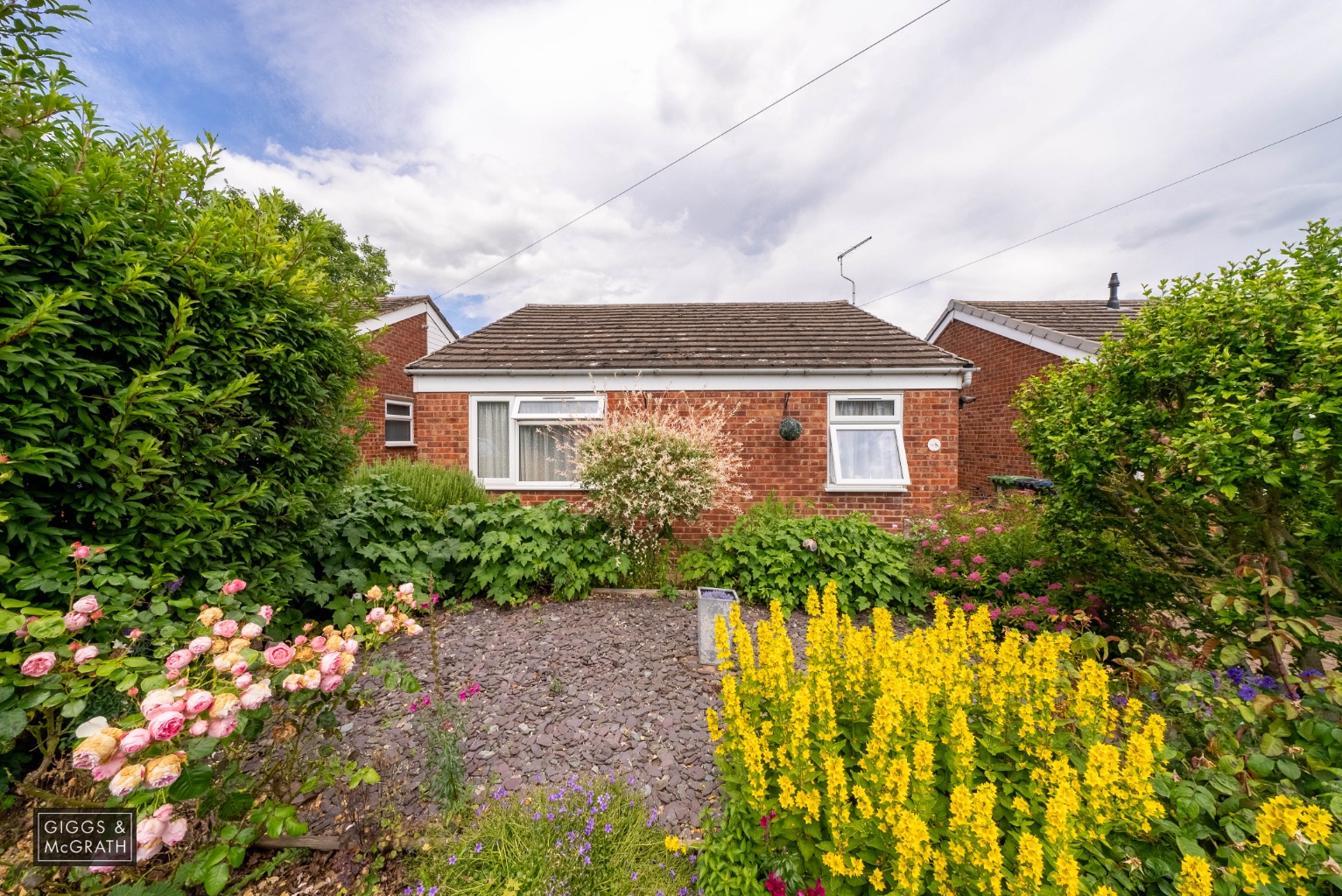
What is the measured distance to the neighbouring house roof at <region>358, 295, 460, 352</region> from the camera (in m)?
10.7

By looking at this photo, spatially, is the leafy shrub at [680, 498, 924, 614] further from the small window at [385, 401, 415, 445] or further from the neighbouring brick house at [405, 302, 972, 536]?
the small window at [385, 401, 415, 445]

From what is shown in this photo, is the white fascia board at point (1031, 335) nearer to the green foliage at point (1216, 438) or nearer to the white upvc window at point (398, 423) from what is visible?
the green foliage at point (1216, 438)

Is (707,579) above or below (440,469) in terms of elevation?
below

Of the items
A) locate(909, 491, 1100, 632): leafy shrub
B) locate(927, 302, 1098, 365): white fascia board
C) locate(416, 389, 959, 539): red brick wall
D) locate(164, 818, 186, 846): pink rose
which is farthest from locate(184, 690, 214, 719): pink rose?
locate(927, 302, 1098, 365): white fascia board

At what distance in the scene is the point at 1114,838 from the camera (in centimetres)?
147

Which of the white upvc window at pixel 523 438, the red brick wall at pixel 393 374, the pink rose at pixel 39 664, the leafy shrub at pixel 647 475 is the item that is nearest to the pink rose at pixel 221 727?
the pink rose at pixel 39 664

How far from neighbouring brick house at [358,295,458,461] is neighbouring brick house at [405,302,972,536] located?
3.93 meters

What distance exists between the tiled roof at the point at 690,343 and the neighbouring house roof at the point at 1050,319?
143 inches

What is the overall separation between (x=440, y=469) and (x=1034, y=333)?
35.8 feet

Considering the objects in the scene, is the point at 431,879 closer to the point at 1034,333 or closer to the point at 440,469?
the point at 440,469

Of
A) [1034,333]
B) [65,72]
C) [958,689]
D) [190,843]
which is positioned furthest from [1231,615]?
[1034,333]

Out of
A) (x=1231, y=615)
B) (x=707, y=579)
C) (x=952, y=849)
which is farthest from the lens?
(x=707, y=579)

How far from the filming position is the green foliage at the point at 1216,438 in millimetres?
2346

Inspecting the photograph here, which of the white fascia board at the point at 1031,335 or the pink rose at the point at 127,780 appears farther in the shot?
the white fascia board at the point at 1031,335
